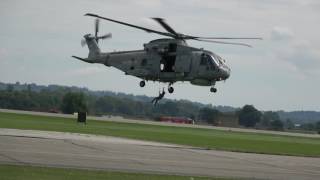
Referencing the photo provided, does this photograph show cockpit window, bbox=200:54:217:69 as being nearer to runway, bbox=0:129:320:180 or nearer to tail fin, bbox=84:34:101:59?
tail fin, bbox=84:34:101:59

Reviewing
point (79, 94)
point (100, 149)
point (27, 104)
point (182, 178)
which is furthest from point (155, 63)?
point (27, 104)

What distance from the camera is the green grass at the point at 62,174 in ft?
66.7

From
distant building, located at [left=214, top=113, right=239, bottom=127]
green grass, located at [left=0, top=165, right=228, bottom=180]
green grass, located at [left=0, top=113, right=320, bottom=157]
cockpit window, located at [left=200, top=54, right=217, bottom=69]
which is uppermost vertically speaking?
cockpit window, located at [left=200, top=54, right=217, bottom=69]

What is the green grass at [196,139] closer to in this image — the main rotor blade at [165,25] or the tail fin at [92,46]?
the tail fin at [92,46]

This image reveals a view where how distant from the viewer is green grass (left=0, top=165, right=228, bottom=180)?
2033 centimetres

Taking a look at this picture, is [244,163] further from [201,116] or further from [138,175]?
[201,116]

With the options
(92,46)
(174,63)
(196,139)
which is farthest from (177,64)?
(92,46)

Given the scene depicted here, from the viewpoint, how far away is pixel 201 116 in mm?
183875

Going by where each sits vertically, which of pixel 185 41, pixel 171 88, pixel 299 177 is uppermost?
pixel 185 41

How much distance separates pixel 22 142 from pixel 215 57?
22857 millimetres

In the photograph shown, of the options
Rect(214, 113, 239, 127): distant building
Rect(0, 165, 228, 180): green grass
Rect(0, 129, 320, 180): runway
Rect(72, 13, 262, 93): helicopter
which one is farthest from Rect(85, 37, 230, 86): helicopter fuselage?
Rect(214, 113, 239, 127): distant building

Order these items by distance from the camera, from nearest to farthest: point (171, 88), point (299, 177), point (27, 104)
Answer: point (299, 177), point (171, 88), point (27, 104)

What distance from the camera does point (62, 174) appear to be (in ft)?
70.4

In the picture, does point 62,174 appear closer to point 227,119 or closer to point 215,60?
point 215,60
